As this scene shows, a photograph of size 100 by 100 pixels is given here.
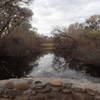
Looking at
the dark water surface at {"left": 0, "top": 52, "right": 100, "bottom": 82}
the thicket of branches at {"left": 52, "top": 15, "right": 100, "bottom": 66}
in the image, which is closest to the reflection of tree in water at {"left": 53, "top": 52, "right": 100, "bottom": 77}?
the dark water surface at {"left": 0, "top": 52, "right": 100, "bottom": 82}

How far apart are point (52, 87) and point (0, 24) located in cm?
1577

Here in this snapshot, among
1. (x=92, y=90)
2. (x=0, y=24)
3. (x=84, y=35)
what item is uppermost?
(x=0, y=24)

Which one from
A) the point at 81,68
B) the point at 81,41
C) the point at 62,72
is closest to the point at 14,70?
the point at 62,72

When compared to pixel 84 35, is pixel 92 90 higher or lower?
lower

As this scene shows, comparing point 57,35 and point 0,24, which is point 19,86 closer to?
point 0,24

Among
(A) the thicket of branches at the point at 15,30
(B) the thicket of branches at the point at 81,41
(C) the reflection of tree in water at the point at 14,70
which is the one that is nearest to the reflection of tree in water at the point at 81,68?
(B) the thicket of branches at the point at 81,41

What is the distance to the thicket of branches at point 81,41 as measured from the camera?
12386mm

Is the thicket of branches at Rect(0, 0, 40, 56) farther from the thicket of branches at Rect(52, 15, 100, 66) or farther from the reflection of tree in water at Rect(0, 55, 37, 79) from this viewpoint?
the thicket of branches at Rect(52, 15, 100, 66)

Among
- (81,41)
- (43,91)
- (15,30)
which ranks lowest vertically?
(43,91)

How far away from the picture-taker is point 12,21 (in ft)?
61.1

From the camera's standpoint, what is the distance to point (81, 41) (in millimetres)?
17188

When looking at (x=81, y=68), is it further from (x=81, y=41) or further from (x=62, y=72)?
(x=81, y=41)

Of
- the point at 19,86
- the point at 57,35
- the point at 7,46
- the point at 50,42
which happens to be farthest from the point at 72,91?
the point at 50,42

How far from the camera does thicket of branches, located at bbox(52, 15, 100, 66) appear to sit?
12.4 meters
